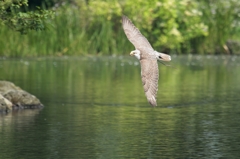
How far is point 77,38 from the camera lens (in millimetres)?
36906

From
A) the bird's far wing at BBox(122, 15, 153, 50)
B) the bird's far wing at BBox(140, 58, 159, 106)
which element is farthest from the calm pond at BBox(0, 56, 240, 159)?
the bird's far wing at BBox(122, 15, 153, 50)

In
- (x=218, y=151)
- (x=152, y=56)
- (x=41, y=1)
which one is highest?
(x=41, y=1)

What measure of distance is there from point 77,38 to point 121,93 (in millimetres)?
15254

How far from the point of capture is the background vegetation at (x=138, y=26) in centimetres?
3644

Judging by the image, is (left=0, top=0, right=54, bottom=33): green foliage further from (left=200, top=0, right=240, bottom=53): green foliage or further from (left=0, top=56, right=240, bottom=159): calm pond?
(left=200, top=0, right=240, bottom=53): green foliage

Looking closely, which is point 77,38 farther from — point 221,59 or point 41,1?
point 221,59

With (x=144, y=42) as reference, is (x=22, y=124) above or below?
below

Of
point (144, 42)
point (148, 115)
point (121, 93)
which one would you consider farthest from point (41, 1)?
point (144, 42)

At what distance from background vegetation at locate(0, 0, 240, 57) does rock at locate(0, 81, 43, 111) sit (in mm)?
16729

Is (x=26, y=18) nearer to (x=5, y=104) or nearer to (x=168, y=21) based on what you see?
(x=5, y=104)

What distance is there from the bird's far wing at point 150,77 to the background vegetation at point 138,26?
22567 mm

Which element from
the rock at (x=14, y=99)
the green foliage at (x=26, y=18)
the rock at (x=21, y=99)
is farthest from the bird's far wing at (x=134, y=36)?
the rock at (x=21, y=99)

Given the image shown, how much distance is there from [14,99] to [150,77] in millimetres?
6188

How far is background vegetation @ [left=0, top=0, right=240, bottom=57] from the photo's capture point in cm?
3644
